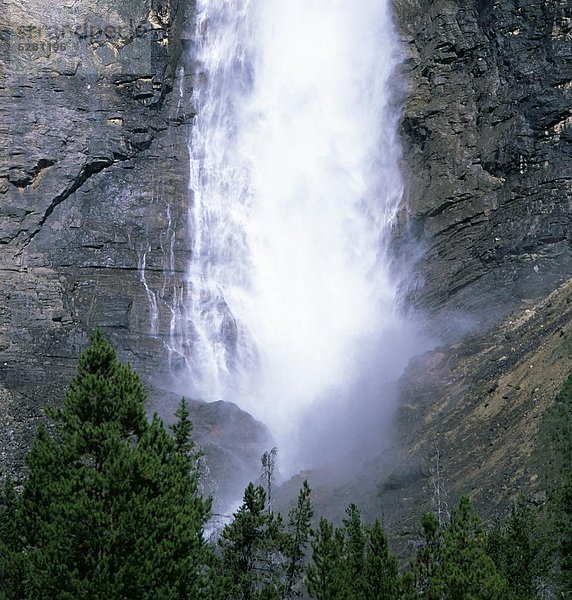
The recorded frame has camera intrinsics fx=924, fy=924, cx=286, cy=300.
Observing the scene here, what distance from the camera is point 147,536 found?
18156 mm

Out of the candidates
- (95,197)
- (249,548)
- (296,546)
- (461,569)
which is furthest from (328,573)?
(95,197)

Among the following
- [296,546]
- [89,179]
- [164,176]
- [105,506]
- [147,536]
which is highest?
[164,176]

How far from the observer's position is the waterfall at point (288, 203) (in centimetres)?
5981

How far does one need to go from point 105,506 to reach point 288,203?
49005 mm

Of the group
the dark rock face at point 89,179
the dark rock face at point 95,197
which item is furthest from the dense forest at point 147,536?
the dark rock face at point 89,179

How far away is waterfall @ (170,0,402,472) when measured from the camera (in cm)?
5981

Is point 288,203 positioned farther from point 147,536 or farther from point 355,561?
point 147,536

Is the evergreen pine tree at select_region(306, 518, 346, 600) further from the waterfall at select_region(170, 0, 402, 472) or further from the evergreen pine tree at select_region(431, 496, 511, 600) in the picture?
the waterfall at select_region(170, 0, 402, 472)

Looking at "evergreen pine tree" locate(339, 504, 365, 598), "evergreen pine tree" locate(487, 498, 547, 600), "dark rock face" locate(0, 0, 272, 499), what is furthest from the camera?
"dark rock face" locate(0, 0, 272, 499)

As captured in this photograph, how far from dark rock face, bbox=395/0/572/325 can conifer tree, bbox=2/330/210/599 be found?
32.3m

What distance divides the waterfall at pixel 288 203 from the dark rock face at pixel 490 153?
3.56 m
